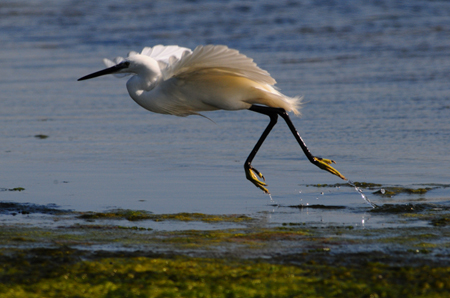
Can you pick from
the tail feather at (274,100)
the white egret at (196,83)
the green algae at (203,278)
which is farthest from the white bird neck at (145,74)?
the green algae at (203,278)

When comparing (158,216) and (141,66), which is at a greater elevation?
(141,66)

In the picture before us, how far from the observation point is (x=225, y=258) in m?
4.59

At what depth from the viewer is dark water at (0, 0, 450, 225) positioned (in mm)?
6656

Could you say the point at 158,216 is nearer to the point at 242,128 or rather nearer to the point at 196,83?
the point at 196,83

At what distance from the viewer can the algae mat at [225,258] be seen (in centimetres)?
400

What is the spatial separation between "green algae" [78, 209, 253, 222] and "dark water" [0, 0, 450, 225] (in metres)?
0.18

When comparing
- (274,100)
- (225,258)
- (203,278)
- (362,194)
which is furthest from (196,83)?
(203,278)

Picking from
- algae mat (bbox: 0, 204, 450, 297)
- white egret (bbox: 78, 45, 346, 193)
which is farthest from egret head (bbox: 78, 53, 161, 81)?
algae mat (bbox: 0, 204, 450, 297)

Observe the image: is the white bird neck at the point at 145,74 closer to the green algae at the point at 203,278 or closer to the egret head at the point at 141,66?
the egret head at the point at 141,66

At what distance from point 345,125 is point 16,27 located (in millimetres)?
14748

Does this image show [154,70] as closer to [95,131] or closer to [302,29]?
[95,131]

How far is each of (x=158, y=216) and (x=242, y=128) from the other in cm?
376

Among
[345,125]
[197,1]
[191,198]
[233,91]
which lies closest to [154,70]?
[233,91]

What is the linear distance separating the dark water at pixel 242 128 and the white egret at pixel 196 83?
0.64 metres
